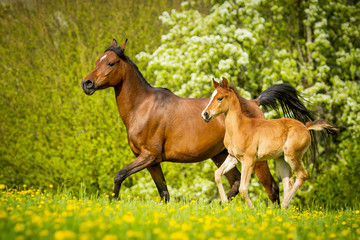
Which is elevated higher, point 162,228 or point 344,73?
point 344,73

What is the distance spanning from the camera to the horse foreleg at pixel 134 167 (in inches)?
227

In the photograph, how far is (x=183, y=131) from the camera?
6.23m

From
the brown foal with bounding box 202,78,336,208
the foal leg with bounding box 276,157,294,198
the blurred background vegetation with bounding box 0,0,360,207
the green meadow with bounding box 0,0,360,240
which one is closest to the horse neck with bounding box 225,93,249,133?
the brown foal with bounding box 202,78,336,208

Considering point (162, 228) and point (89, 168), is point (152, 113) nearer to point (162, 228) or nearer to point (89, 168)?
point (162, 228)

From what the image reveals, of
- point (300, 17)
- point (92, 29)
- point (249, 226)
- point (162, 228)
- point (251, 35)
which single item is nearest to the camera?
point (162, 228)

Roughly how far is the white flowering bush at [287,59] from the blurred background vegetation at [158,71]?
0.13ft

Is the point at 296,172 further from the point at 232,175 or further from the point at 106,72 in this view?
the point at 106,72

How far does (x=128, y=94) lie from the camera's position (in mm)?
6168

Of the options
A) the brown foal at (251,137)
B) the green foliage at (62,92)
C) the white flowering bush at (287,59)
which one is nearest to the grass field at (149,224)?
the brown foal at (251,137)

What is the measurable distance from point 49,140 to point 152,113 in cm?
788

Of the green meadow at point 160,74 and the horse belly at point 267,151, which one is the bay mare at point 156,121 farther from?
the green meadow at point 160,74

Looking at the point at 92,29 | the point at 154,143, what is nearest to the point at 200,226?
the point at 154,143

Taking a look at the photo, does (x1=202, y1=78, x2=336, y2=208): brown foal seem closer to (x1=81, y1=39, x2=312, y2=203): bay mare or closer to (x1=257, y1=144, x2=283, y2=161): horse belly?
(x1=257, y1=144, x2=283, y2=161): horse belly

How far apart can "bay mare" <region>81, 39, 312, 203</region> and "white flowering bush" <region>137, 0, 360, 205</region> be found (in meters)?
4.31
